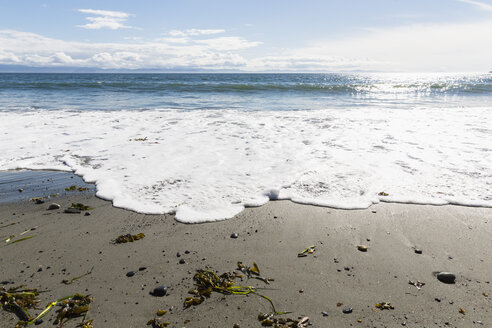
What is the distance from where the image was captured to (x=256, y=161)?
562cm

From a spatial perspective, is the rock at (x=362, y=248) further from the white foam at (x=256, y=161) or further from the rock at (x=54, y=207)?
the rock at (x=54, y=207)

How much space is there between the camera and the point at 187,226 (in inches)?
136

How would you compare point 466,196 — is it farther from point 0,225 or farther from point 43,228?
point 0,225

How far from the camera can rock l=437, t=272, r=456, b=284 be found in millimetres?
2510

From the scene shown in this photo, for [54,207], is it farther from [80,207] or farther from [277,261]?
[277,261]

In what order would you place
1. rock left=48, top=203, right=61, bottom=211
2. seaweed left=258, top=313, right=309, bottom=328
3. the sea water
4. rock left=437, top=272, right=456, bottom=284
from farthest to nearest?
1. the sea water
2. rock left=48, top=203, right=61, bottom=211
3. rock left=437, top=272, right=456, bottom=284
4. seaweed left=258, top=313, right=309, bottom=328

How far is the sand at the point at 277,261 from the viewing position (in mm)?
2213

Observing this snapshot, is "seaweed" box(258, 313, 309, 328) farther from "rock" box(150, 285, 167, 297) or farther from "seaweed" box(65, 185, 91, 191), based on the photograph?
"seaweed" box(65, 185, 91, 191)

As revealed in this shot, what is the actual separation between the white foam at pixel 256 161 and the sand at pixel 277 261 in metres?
0.32

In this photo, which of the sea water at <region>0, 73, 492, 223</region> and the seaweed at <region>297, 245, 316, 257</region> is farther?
the sea water at <region>0, 73, 492, 223</region>

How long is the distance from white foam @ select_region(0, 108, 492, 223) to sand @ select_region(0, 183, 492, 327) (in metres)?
0.32

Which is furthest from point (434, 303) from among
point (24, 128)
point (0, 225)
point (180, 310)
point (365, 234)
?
point (24, 128)

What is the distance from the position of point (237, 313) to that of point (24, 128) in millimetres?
9051

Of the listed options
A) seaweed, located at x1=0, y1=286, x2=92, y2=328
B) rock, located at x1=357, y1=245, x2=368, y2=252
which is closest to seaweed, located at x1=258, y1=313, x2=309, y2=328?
rock, located at x1=357, y1=245, x2=368, y2=252
